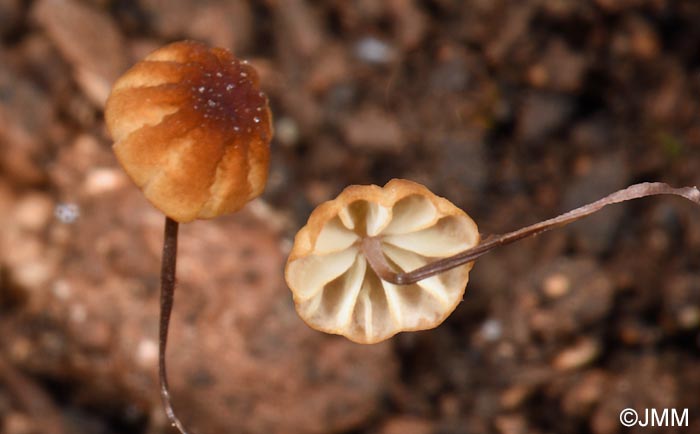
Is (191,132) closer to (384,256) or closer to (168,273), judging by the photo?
(168,273)

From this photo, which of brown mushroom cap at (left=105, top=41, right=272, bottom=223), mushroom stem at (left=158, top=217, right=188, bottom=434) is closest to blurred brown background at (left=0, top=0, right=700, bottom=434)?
mushroom stem at (left=158, top=217, right=188, bottom=434)

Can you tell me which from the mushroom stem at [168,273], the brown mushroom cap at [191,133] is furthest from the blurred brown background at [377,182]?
Result: the brown mushroom cap at [191,133]

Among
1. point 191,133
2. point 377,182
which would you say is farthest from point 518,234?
point 377,182

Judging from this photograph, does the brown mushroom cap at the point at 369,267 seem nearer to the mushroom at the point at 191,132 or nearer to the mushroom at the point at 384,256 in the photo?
the mushroom at the point at 384,256

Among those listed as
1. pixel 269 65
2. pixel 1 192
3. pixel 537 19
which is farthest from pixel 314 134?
pixel 1 192

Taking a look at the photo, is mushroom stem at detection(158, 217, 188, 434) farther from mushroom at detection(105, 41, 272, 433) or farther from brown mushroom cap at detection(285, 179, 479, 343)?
brown mushroom cap at detection(285, 179, 479, 343)

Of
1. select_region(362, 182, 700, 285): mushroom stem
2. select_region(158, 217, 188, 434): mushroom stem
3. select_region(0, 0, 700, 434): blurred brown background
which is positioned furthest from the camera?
select_region(0, 0, 700, 434): blurred brown background

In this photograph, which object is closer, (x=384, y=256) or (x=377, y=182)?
(x=384, y=256)
